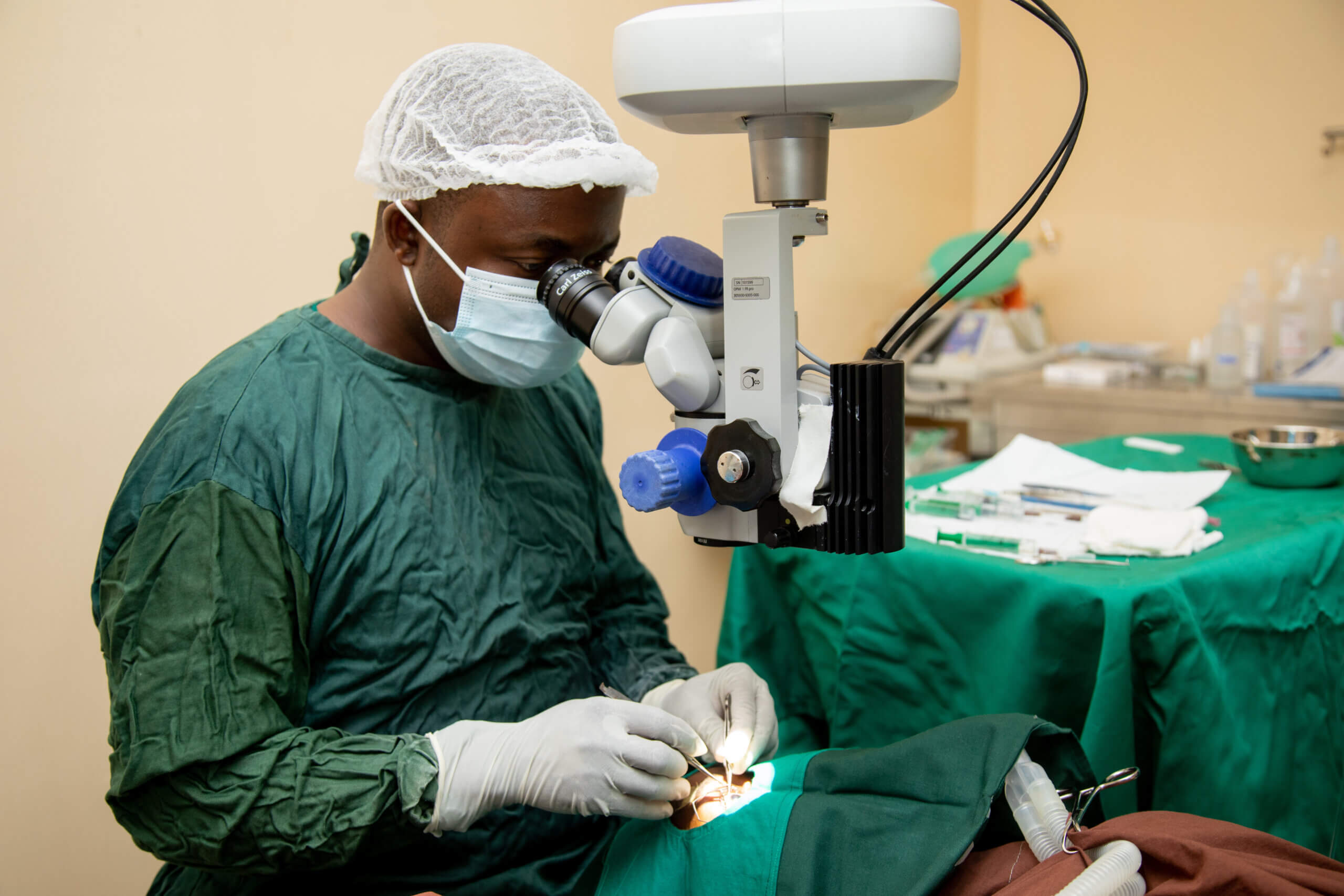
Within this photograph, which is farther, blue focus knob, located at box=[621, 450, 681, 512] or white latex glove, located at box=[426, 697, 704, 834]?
white latex glove, located at box=[426, 697, 704, 834]

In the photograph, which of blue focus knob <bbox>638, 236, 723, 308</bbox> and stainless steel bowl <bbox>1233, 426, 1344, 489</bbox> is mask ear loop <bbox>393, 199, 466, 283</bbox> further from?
stainless steel bowl <bbox>1233, 426, 1344, 489</bbox>

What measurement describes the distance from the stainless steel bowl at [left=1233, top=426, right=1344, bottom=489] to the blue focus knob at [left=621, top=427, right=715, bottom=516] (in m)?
1.47

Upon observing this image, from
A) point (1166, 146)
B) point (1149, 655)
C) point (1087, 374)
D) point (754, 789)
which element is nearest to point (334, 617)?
point (754, 789)

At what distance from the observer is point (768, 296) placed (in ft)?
3.01

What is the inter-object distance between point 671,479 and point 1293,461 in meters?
1.54

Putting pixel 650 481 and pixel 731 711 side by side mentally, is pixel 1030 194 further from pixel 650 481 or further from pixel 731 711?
pixel 731 711

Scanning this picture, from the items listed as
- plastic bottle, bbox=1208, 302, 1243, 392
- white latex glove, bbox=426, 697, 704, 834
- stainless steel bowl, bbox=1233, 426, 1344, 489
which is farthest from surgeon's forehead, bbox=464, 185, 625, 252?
plastic bottle, bbox=1208, 302, 1243, 392

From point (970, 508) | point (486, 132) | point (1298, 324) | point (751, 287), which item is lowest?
Result: point (970, 508)

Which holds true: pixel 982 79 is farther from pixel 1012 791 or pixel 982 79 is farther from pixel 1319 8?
pixel 1012 791

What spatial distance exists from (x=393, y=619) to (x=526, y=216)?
1.68 feet

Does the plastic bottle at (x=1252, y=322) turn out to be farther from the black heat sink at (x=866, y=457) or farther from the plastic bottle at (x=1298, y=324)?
the black heat sink at (x=866, y=457)

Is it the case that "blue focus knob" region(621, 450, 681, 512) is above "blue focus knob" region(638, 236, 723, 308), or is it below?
below

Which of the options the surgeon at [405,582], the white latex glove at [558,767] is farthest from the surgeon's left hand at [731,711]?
the white latex glove at [558,767]

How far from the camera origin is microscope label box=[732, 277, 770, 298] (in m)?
0.92
